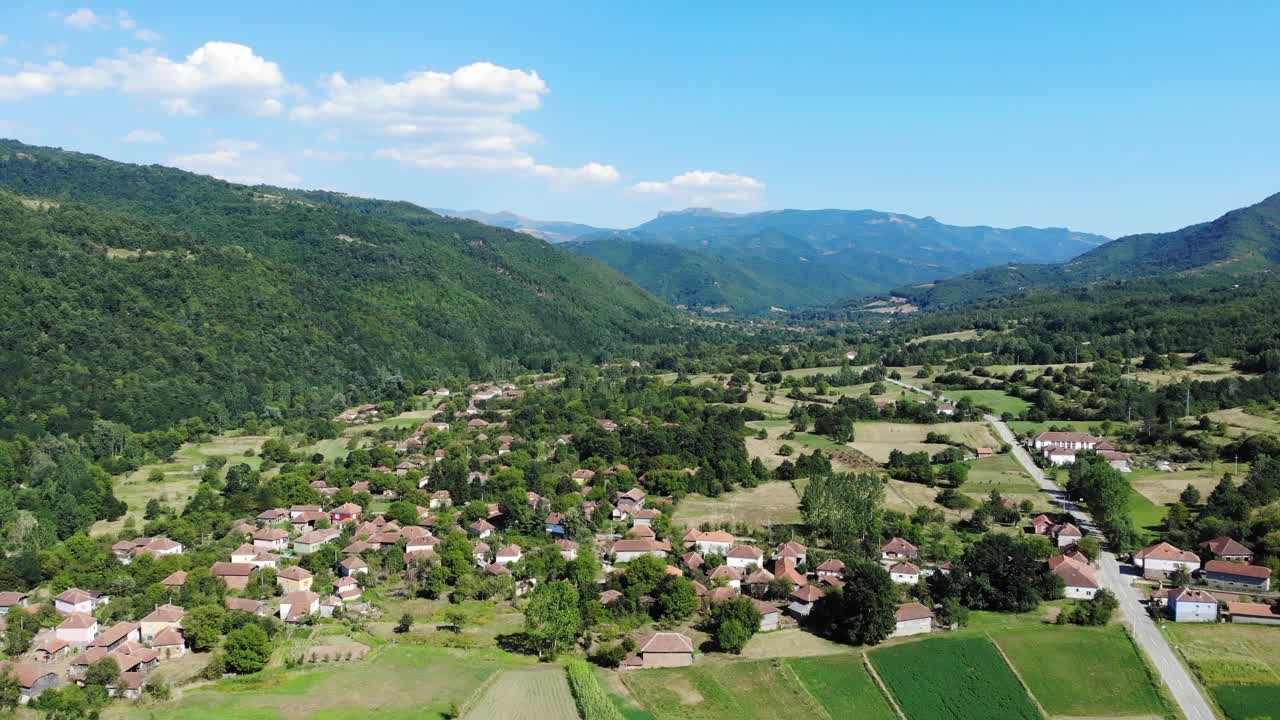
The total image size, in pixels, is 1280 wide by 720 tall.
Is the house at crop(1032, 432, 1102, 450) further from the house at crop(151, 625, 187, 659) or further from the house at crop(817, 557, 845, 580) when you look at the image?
the house at crop(151, 625, 187, 659)

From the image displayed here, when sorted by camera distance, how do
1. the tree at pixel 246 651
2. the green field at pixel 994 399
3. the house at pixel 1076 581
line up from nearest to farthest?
the tree at pixel 246 651, the house at pixel 1076 581, the green field at pixel 994 399

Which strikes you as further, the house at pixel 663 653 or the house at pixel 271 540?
the house at pixel 271 540

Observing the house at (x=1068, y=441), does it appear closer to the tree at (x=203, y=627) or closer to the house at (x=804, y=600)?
the house at (x=804, y=600)

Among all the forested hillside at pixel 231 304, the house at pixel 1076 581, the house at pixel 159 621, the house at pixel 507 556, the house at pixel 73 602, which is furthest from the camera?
the forested hillside at pixel 231 304

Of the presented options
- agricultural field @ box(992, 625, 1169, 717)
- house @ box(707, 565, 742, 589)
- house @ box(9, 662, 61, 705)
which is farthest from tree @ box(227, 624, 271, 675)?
agricultural field @ box(992, 625, 1169, 717)

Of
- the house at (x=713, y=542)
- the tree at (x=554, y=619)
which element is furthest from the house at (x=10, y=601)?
the house at (x=713, y=542)
